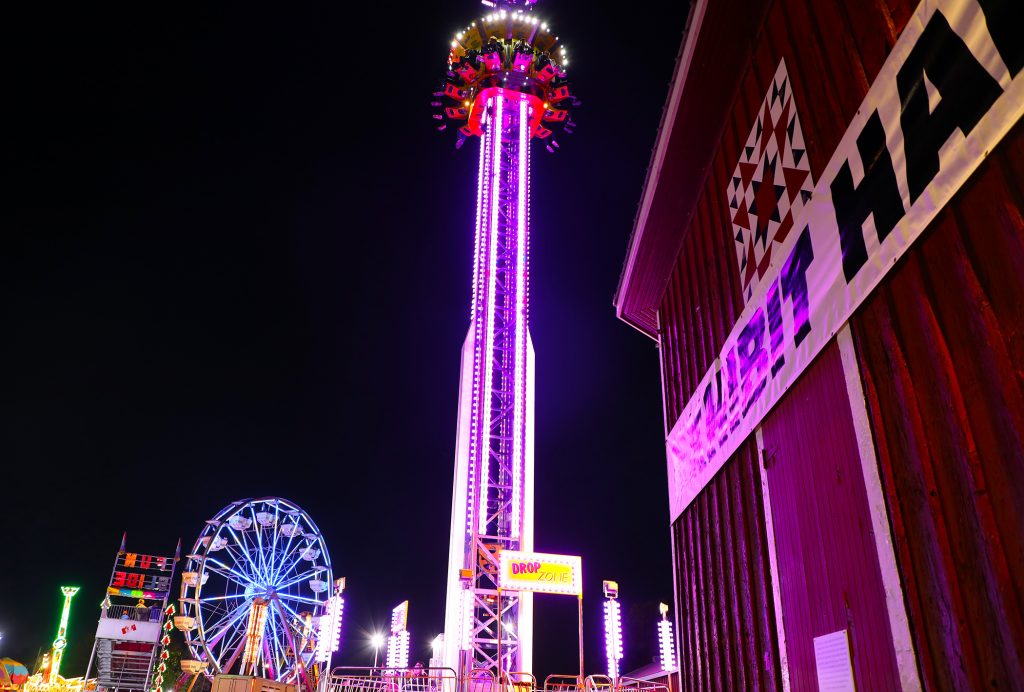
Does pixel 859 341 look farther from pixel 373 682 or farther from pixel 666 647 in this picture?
pixel 666 647

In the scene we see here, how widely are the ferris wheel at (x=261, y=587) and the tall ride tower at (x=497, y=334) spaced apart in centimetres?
969

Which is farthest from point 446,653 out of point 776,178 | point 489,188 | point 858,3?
point 858,3

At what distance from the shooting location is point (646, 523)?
35.7 metres

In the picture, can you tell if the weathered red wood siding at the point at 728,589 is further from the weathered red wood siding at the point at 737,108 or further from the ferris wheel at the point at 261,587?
the ferris wheel at the point at 261,587

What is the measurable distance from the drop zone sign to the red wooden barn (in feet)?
0.05

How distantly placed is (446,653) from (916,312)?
64.0 feet

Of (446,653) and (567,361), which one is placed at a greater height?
(567,361)

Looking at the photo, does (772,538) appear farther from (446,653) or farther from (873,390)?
(446,653)

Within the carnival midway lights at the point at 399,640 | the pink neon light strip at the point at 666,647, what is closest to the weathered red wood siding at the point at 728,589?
the pink neon light strip at the point at 666,647

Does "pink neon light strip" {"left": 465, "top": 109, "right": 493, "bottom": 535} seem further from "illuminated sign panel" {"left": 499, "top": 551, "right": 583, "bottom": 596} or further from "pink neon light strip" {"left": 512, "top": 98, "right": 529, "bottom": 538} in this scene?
"illuminated sign panel" {"left": 499, "top": 551, "right": 583, "bottom": 596}

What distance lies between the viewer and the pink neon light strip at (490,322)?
22.1 metres

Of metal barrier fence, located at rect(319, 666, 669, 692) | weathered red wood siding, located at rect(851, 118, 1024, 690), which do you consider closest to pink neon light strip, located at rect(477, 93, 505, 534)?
metal barrier fence, located at rect(319, 666, 669, 692)

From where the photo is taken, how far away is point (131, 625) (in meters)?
51.7

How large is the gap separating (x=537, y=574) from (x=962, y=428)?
61.5 ft
